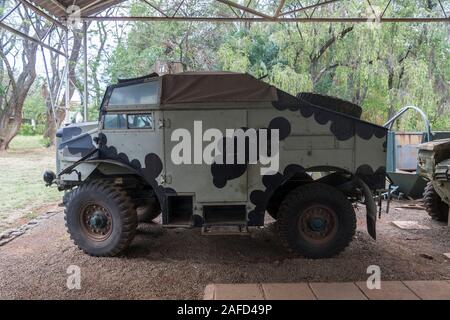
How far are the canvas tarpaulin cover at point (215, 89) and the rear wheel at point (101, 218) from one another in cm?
127

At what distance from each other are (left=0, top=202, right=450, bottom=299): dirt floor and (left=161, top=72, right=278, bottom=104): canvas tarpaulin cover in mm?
1865

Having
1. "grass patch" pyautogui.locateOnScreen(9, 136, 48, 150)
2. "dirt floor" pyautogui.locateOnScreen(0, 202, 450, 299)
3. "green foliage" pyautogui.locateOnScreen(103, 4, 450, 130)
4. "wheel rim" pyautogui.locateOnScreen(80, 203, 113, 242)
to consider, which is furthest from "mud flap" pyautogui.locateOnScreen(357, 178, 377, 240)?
"grass patch" pyautogui.locateOnScreen(9, 136, 48, 150)

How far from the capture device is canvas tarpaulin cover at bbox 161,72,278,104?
15.6ft

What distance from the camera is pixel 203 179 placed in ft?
15.7

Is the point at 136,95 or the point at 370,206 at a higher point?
the point at 136,95

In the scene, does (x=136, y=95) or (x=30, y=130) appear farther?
(x=30, y=130)


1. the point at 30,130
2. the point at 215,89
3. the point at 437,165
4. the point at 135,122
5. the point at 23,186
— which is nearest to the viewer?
the point at 215,89

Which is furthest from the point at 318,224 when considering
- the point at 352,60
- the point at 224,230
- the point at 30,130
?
the point at 30,130

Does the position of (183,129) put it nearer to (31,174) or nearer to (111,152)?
(111,152)

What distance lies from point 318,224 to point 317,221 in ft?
0.12

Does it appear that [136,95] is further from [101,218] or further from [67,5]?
[67,5]

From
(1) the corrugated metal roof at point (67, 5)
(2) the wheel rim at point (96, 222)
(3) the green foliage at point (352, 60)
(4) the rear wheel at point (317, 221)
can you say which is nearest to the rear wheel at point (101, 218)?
(2) the wheel rim at point (96, 222)

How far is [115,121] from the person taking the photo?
494 centimetres

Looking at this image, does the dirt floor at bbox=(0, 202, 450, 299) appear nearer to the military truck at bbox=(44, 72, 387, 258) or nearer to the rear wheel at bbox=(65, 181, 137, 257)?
the rear wheel at bbox=(65, 181, 137, 257)
